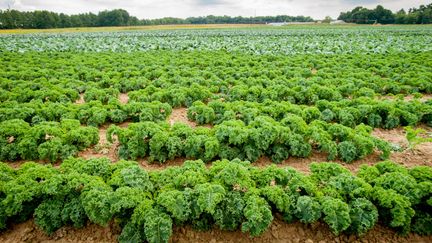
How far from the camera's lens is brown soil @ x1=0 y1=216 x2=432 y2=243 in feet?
15.4

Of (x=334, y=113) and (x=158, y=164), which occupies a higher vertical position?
(x=334, y=113)

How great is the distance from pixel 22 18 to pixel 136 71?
3666 inches

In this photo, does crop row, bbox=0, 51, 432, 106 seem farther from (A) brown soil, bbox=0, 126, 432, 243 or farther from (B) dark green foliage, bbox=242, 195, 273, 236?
(B) dark green foliage, bbox=242, 195, 273, 236

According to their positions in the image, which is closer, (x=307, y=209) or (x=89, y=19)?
(x=307, y=209)

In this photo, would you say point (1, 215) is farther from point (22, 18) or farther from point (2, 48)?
point (22, 18)

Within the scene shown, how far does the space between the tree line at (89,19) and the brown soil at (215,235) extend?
3923 inches

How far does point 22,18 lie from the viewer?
84875mm

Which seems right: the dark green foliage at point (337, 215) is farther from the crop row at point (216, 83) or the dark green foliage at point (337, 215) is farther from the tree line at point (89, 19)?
the tree line at point (89, 19)

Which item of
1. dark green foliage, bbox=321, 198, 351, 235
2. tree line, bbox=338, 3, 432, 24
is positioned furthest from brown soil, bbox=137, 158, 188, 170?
tree line, bbox=338, 3, 432, 24

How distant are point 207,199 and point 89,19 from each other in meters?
113

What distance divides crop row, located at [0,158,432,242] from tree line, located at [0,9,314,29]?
3919 inches

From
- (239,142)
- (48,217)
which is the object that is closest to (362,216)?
(239,142)

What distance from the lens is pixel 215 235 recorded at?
4758mm

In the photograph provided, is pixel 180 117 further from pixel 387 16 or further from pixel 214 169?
pixel 387 16
